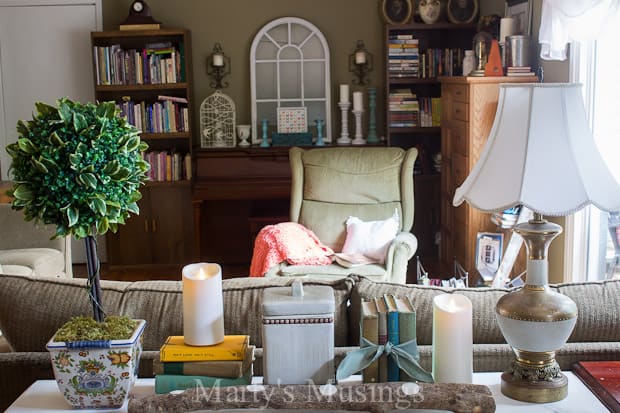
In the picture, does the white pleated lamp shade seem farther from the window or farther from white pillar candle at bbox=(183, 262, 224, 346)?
the window

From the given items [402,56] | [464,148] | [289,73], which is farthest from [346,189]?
[289,73]

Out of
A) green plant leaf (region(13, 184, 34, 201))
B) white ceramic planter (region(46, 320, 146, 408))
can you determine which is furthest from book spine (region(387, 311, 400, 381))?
green plant leaf (region(13, 184, 34, 201))

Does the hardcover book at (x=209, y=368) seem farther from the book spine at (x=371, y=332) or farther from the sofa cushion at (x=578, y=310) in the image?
the sofa cushion at (x=578, y=310)

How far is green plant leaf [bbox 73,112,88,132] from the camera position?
160 cm

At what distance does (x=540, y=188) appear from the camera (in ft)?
5.26

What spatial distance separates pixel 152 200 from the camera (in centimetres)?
598

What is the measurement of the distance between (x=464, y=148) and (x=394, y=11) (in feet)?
5.19

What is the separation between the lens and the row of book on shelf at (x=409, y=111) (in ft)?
19.1

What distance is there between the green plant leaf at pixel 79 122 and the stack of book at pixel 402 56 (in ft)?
14.3

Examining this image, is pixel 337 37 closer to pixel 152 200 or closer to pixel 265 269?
pixel 152 200

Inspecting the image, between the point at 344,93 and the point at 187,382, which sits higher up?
the point at 344,93

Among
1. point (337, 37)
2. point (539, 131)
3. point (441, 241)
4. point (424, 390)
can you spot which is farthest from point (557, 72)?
point (424, 390)

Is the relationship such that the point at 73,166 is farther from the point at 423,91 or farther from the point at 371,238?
the point at 423,91

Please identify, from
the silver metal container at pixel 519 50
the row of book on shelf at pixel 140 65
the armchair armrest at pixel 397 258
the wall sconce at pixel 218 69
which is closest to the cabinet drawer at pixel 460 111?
the silver metal container at pixel 519 50
